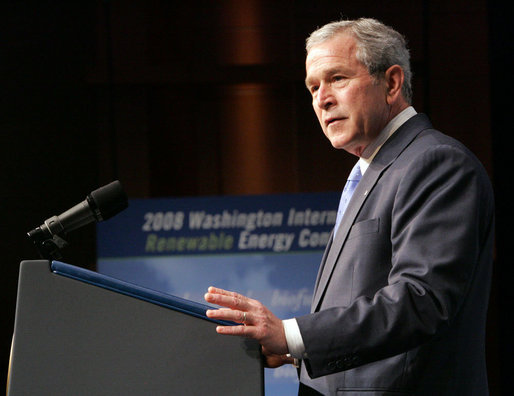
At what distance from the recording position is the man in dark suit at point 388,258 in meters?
1.36

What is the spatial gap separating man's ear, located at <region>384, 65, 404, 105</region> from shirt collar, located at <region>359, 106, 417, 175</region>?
49mm

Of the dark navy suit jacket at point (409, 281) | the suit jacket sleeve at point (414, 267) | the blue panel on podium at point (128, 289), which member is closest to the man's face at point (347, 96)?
the dark navy suit jacket at point (409, 281)

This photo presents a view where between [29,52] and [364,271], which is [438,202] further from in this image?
[29,52]

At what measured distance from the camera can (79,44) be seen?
13.8 feet

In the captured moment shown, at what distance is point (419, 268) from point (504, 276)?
3.06 m

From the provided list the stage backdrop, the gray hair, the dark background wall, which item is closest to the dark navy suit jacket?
the gray hair

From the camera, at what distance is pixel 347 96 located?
1.76 metres

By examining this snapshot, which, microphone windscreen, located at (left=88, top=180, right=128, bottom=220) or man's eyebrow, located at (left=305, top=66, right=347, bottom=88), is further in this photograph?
man's eyebrow, located at (left=305, top=66, right=347, bottom=88)

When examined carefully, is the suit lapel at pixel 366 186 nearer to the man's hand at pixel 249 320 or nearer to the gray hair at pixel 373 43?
the gray hair at pixel 373 43

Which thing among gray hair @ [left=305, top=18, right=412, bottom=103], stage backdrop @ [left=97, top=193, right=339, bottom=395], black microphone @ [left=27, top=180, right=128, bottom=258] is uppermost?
gray hair @ [left=305, top=18, right=412, bottom=103]

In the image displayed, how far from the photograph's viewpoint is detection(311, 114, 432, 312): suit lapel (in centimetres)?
163

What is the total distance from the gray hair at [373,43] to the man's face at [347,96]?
2 cm

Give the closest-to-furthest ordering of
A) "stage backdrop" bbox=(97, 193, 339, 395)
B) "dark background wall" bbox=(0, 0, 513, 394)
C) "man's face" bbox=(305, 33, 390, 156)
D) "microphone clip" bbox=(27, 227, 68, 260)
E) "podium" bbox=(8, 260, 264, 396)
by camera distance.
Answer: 1. "podium" bbox=(8, 260, 264, 396)
2. "microphone clip" bbox=(27, 227, 68, 260)
3. "man's face" bbox=(305, 33, 390, 156)
4. "stage backdrop" bbox=(97, 193, 339, 395)
5. "dark background wall" bbox=(0, 0, 513, 394)

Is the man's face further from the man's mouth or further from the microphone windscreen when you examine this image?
the microphone windscreen
